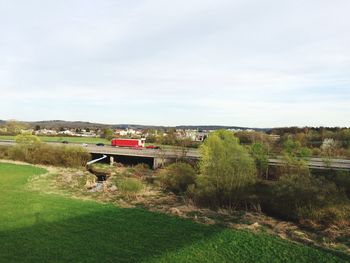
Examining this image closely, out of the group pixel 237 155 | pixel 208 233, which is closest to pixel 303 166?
pixel 237 155

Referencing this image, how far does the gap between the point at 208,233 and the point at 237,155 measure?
483 inches

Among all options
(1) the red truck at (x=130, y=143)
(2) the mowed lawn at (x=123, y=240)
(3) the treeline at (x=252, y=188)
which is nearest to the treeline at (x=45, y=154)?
(1) the red truck at (x=130, y=143)

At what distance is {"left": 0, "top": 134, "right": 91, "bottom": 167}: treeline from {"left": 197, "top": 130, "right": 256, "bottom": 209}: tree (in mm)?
30695

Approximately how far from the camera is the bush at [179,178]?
35.4 metres

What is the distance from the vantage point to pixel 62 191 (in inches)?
1195

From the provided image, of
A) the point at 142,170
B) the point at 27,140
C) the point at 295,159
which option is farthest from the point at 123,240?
the point at 27,140

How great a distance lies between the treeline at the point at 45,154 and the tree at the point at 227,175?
30.7 m

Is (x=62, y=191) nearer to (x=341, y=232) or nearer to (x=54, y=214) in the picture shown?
(x=54, y=214)

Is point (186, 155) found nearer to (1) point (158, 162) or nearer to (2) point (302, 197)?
(1) point (158, 162)

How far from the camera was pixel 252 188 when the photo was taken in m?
30.6

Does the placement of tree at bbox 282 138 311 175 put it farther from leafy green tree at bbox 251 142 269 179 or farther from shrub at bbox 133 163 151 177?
shrub at bbox 133 163 151 177

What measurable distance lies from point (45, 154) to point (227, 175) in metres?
36.7

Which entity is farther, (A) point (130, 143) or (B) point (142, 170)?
(A) point (130, 143)

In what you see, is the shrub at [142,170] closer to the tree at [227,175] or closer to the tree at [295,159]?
the tree at [227,175]
